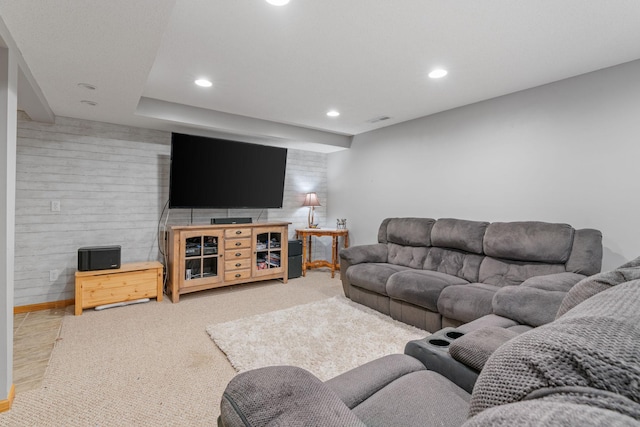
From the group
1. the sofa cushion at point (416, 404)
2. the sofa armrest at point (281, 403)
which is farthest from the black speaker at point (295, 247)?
the sofa armrest at point (281, 403)

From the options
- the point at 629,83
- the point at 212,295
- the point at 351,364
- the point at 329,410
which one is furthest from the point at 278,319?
the point at 629,83

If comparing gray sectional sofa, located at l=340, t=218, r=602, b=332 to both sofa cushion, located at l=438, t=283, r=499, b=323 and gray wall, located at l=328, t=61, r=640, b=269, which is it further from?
gray wall, located at l=328, t=61, r=640, b=269

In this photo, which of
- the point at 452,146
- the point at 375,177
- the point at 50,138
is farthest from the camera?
the point at 375,177

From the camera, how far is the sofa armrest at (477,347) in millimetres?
1272

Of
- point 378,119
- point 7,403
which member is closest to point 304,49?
point 378,119

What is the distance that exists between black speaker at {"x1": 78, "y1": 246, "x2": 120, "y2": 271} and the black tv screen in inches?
31.9

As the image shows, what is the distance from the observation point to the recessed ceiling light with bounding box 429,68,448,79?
2697 millimetres

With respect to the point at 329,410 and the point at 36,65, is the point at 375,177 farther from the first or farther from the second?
the point at 329,410

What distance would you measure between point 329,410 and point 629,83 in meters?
3.47

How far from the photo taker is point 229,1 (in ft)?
5.96

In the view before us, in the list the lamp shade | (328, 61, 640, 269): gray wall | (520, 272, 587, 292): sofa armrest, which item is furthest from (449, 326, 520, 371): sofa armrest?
the lamp shade

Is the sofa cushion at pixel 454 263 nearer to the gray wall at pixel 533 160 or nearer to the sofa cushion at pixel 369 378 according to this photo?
the gray wall at pixel 533 160

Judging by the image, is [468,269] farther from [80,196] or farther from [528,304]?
[80,196]

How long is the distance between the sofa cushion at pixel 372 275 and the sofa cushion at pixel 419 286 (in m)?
0.11
